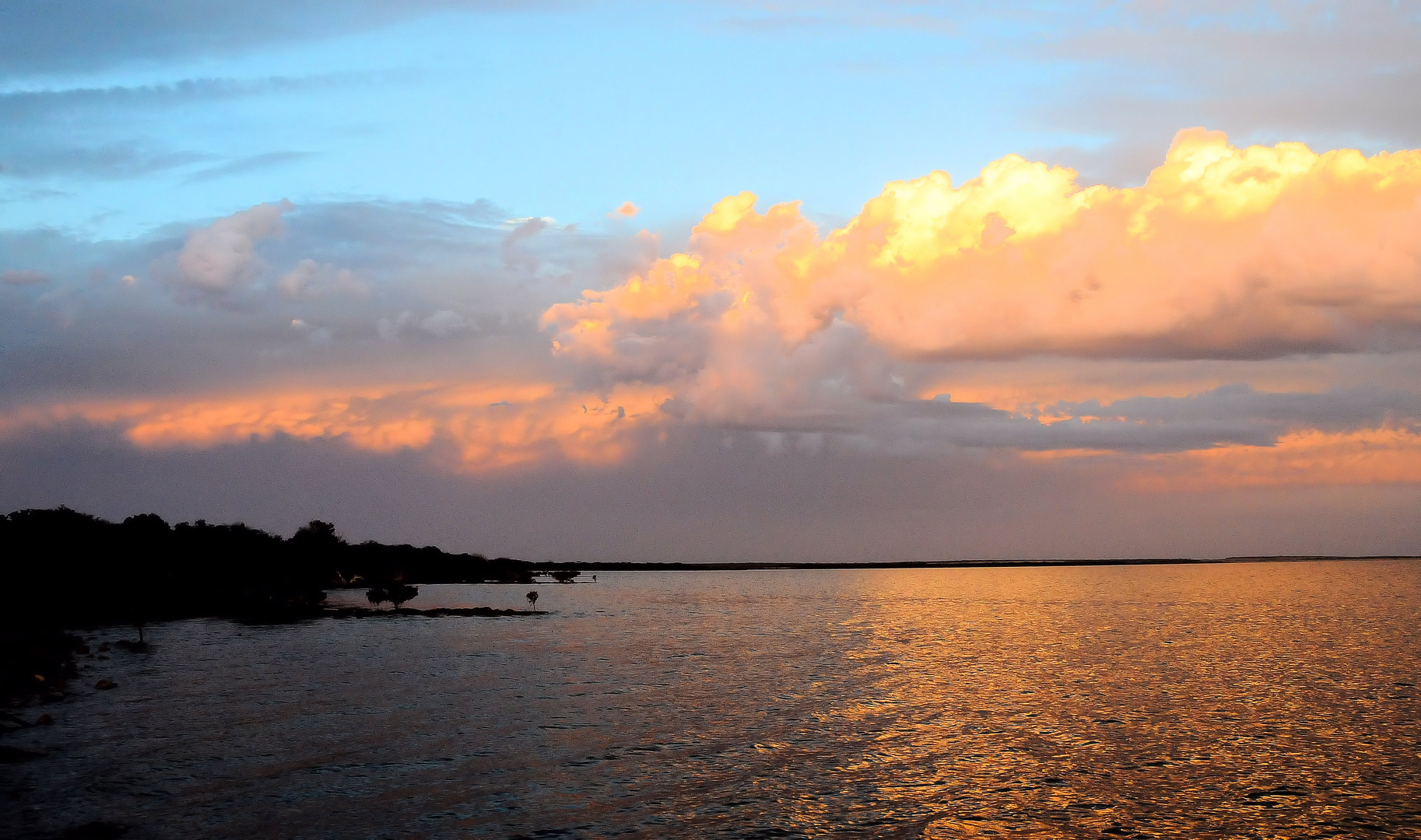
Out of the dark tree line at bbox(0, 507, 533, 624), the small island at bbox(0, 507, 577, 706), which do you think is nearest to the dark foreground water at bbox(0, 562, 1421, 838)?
the small island at bbox(0, 507, 577, 706)

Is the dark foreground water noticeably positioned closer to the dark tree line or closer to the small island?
the small island

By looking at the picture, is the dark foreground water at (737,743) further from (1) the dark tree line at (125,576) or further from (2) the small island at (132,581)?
(1) the dark tree line at (125,576)

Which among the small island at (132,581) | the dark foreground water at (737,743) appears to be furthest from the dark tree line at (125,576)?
the dark foreground water at (737,743)

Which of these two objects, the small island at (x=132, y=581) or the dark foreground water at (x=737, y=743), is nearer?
the dark foreground water at (x=737, y=743)

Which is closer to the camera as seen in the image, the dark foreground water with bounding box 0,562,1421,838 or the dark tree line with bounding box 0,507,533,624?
the dark foreground water with bounding box 0,562,1421,838

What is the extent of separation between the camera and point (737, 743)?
43.5 metres

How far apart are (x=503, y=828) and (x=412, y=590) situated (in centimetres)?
12762

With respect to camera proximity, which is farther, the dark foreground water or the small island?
the small island

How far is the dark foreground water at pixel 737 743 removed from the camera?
31344mm

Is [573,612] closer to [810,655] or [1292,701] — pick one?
[810,655]

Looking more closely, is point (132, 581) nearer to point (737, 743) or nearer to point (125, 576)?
point (125, 576)

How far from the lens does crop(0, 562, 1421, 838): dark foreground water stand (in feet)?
103

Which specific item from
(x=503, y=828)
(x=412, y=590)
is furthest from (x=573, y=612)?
(x=503, y=828)

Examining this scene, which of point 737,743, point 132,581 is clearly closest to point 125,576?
point 132,581
